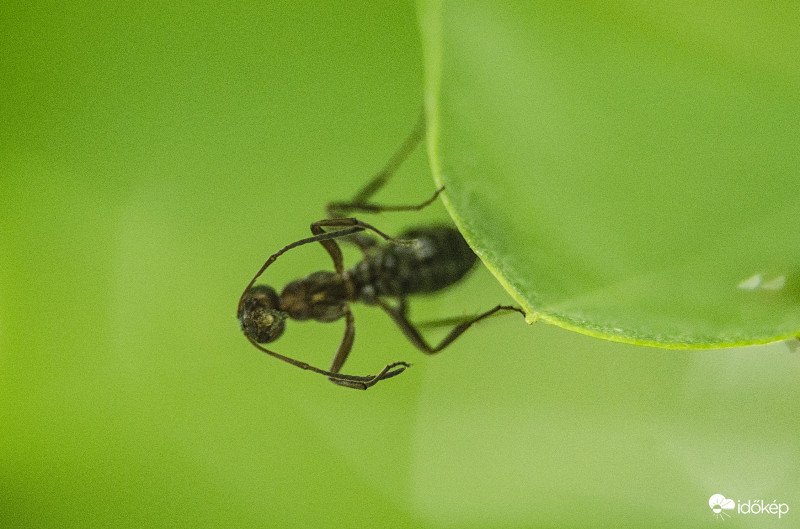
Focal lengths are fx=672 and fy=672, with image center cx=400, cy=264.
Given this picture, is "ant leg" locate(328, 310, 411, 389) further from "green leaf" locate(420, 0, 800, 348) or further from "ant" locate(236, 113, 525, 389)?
"green leaf" locate(420, 0, 800, 348)

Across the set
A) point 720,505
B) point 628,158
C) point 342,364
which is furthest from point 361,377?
point 628,158

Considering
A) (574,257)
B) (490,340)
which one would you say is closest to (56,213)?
(490,340)

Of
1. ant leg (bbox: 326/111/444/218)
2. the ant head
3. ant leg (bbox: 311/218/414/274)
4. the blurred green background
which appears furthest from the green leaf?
the ant head

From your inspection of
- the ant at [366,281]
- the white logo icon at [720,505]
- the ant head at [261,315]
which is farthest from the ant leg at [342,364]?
the white logo icon at [720,505]

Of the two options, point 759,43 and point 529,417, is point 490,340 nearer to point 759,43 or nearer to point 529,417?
point 529,417

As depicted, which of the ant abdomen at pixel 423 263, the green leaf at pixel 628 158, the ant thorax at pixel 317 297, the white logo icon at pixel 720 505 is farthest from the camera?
the ant thorax at pixel 317 297

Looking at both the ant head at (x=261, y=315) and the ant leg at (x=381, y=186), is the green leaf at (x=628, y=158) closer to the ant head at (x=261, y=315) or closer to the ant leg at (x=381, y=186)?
the ant leg at (x=381, y=186)
